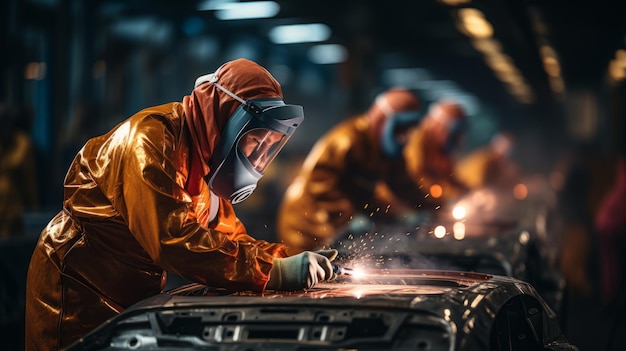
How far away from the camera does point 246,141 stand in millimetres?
3855

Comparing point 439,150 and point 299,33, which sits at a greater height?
point 299,33

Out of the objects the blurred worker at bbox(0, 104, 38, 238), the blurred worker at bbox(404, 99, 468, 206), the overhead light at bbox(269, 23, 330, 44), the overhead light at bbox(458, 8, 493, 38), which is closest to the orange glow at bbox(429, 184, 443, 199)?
the blurred worker at bbox(404, 99, 468, 206)

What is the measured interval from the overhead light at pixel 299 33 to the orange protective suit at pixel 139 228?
16.2m

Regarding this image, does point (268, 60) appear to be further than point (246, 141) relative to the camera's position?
Yes

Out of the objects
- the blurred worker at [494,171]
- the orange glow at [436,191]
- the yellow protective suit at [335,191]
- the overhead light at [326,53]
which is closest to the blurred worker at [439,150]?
the orange glow at [436,191]

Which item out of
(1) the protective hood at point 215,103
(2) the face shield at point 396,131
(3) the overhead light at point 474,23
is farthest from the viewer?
(3) the overhead light at point 474,23

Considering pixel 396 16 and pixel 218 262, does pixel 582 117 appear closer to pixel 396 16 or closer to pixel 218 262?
pixel 396 16

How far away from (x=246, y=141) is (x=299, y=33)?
1742cm

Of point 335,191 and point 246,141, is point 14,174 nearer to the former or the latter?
point 335,191

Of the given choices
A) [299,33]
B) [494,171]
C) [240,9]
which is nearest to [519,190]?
[494,171]

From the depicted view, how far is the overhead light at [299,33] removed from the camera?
65.4ft

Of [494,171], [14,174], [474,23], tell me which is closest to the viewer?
[14,174]

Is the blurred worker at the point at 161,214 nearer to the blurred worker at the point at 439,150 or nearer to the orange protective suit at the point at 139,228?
the orange protective suit at the point at 139,228

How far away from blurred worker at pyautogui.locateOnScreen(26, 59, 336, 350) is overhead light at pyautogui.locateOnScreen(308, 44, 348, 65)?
18.6 metres
